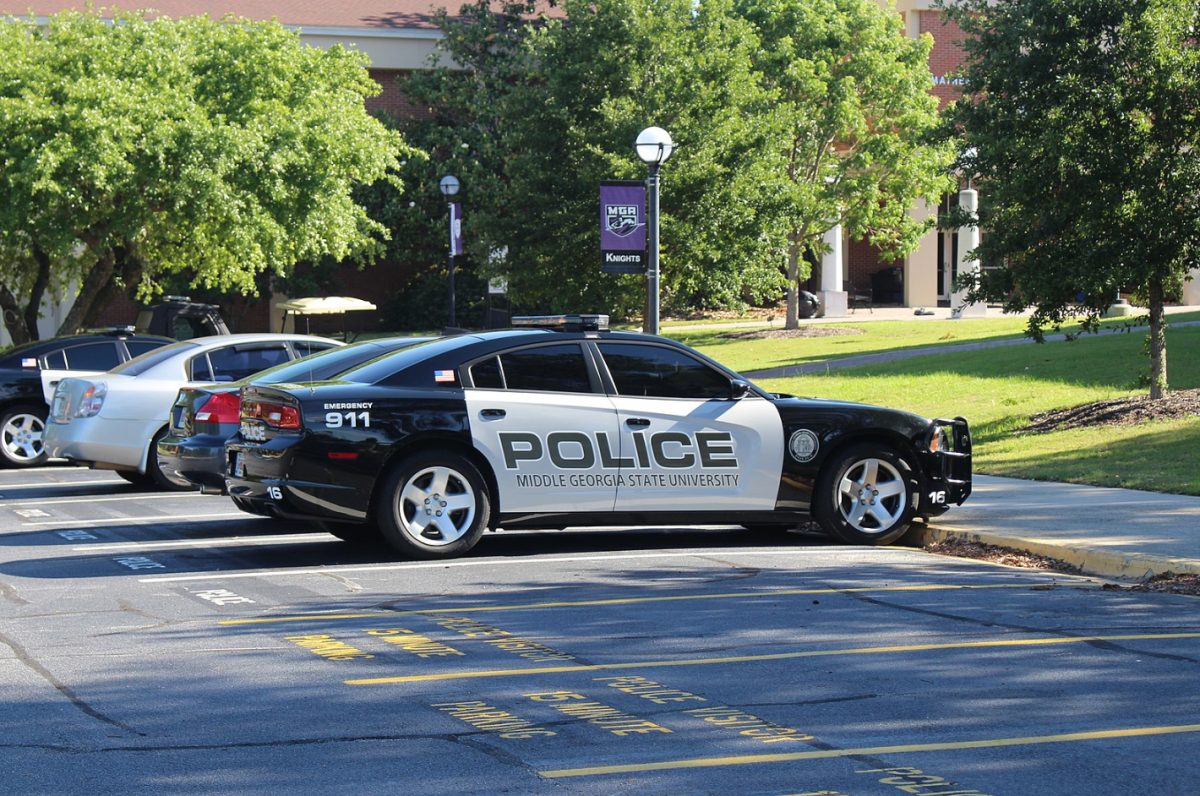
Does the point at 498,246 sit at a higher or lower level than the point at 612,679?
higher

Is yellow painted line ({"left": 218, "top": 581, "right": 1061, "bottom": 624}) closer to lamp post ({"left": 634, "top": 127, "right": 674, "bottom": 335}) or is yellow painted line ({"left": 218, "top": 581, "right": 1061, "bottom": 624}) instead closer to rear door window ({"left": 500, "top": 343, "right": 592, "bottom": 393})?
rear door window ({"left": 500, "top": 343, "right": 592, "bottom": 393})

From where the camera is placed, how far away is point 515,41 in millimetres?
45125

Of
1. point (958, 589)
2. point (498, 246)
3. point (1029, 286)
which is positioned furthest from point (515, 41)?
point (958, 589)

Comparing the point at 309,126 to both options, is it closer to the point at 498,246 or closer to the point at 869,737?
the point at 498,246

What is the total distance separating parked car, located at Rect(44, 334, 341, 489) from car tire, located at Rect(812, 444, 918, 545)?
6.53 metres

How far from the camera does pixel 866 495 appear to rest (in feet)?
38.5

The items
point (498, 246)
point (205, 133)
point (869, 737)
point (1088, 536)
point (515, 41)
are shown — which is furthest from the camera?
point (515, 41)

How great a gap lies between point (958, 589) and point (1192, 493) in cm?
465

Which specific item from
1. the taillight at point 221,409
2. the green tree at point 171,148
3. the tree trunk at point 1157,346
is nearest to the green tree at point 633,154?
the green tree at point 171,148

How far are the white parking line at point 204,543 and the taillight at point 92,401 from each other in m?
3.50

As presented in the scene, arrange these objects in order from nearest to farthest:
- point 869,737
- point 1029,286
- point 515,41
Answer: point 869,737 < point 1029,286 < point 515,41

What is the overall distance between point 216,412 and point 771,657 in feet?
20.5

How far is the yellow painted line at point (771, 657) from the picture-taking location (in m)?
7.16

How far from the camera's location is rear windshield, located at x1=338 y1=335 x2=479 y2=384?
10.9 m
